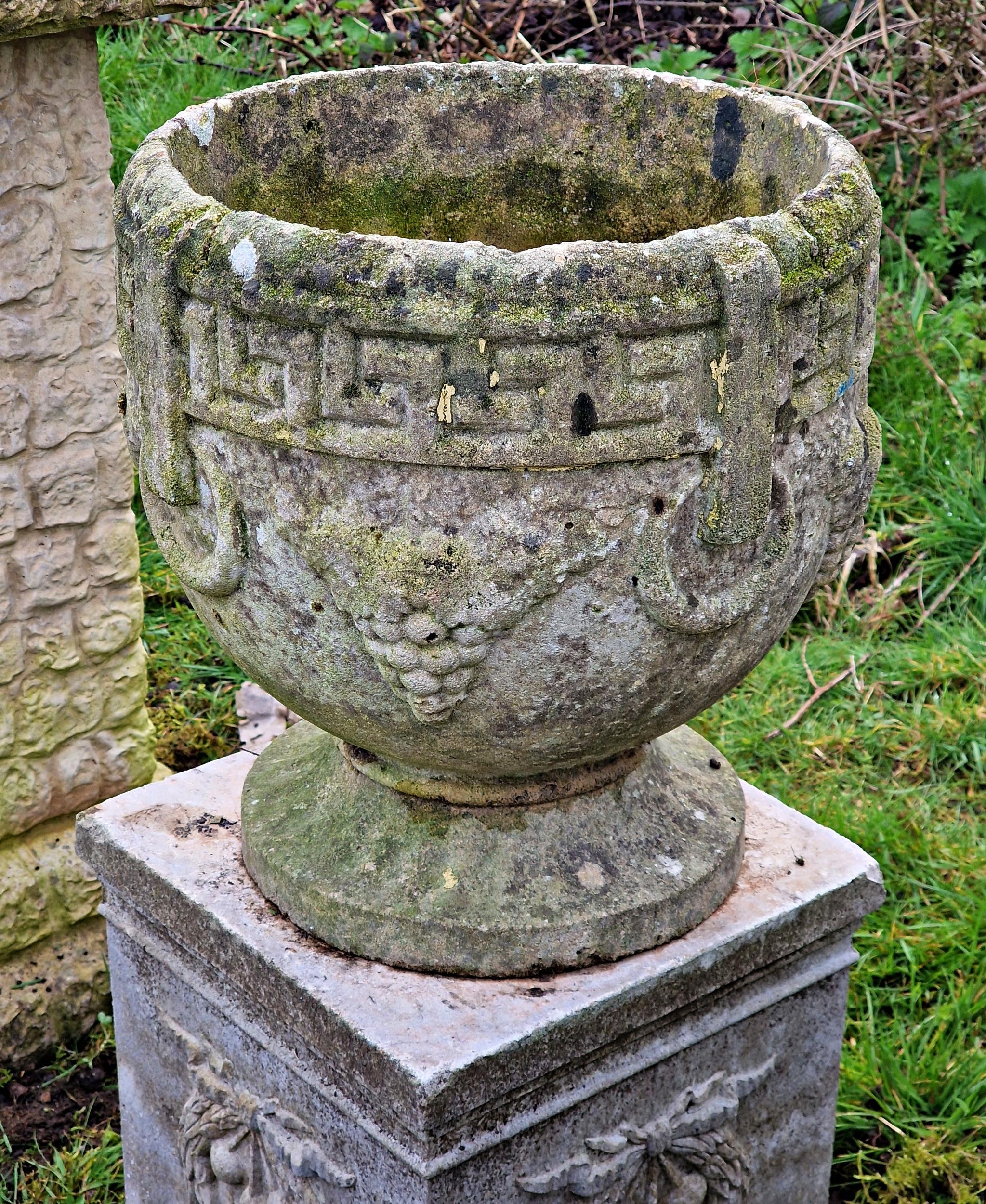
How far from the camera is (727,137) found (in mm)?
2061

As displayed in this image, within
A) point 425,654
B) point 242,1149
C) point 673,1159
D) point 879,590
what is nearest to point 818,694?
point 879,590

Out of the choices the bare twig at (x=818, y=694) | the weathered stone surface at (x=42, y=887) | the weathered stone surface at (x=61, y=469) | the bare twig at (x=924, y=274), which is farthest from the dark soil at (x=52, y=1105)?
the bare twig at (x=924, y=274)

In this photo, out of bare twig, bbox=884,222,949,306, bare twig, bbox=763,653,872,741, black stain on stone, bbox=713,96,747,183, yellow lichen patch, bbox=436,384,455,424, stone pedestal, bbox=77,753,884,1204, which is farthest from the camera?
bare twig, bbox=884,222,949,306

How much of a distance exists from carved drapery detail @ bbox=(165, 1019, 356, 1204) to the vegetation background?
0.47m

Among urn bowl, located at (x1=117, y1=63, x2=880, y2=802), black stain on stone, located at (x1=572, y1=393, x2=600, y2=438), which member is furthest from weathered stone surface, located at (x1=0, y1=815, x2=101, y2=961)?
black stain on stone, located at (x1=572, y1=393, x2=600, y2=438)

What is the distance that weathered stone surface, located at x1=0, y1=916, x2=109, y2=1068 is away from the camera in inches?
108

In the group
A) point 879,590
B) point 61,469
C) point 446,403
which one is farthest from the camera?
point 879,590

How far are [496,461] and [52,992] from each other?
5.66ft

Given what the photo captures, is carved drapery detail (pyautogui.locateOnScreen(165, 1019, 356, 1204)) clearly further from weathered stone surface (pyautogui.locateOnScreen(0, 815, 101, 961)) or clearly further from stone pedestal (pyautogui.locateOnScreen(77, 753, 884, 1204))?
weathered stone surface (pyautogui.locateOnScreen(0, 815, 101, 961))

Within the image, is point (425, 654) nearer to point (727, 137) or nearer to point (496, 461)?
point (496, 461)

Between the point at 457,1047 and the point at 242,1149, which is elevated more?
the point at 457,1047

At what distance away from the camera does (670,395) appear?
1.56 metres

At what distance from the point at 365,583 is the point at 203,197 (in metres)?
0.47

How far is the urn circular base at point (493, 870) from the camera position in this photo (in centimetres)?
185
